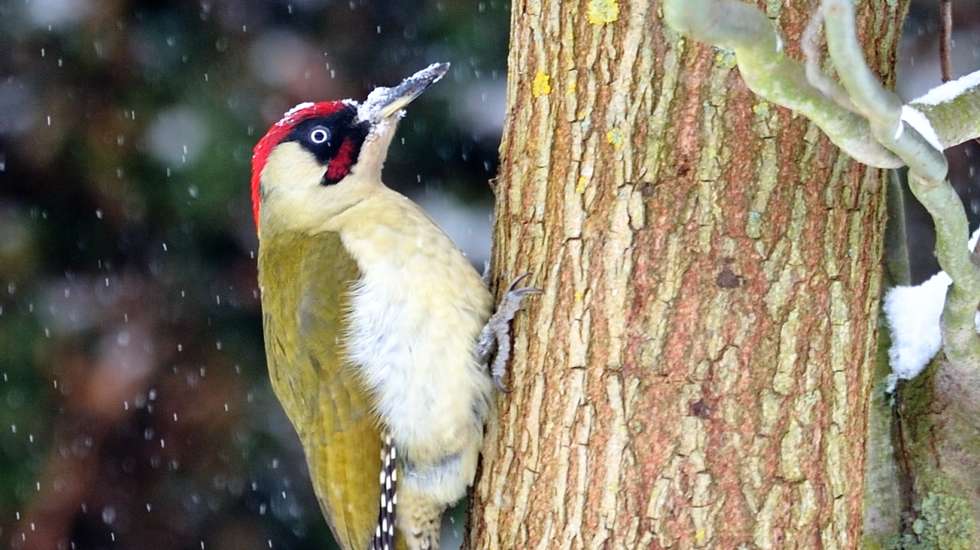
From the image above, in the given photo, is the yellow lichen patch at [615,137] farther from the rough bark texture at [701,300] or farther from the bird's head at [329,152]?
the bird's head at [329,152]

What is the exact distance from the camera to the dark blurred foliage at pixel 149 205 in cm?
488

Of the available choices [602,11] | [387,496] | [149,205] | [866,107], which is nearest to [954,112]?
[866,107]

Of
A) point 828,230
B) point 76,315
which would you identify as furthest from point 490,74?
point 828,230

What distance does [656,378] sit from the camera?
9.29 ft

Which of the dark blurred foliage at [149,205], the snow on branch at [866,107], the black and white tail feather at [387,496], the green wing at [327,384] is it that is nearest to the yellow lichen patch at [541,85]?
the snow on branch at [866,107]

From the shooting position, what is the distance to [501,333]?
10.4 ft

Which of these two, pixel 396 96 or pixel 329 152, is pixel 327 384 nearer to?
pixel 329 152

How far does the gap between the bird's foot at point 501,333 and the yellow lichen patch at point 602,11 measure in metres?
0.57

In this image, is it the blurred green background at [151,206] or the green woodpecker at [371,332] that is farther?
the blurred green background at [151,206]

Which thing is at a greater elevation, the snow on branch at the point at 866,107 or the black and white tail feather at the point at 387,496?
the snow on branch at the point at 866,107

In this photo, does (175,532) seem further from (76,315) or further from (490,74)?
(490,74)

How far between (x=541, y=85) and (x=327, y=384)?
3.62ft

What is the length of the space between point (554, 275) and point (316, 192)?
4.11 ft

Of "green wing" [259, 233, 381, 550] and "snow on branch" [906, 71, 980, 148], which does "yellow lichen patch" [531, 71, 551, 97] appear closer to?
"snow on branch" [906, 71, 980, 148]
